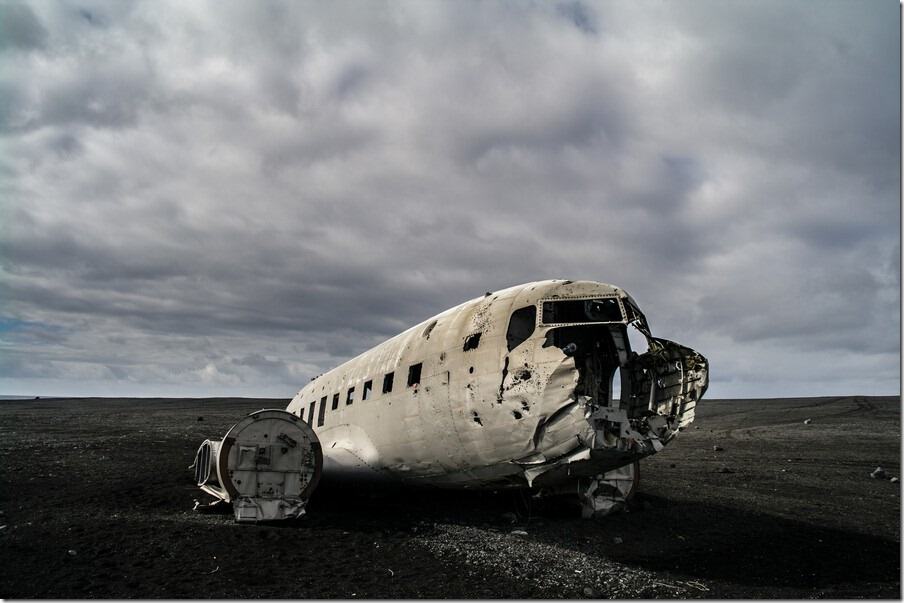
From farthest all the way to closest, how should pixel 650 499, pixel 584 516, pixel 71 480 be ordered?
1. pixel 71 480
2. pixel 650 499
3. pixel 584 516

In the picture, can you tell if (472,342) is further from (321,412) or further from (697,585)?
(321,412)

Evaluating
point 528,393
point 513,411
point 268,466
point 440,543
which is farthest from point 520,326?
point 268,466

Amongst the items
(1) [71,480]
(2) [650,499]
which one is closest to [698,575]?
(2) [650,499]

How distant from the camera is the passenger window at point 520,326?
36.0 ft

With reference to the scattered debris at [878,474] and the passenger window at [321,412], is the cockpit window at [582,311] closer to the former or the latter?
the passenger window at [321,412]

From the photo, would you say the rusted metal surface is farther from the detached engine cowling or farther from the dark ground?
the detached engine cowling

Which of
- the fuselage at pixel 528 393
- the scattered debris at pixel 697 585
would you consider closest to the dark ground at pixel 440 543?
the scattered debris at pixel 697 585

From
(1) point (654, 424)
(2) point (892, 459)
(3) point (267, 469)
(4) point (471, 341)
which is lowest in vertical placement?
(2) point (892, 459)

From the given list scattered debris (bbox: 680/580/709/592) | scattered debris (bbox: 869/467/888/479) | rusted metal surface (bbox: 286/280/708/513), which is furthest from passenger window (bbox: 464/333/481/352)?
scattered debris (bbox: 869/467/888/479)

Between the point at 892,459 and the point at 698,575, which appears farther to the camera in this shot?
the point at 892,459

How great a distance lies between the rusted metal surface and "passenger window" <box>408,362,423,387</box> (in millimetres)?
46

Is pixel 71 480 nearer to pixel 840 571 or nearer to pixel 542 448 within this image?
pixel 542 448

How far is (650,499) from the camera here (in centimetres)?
1641

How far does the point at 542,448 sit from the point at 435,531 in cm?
380
